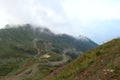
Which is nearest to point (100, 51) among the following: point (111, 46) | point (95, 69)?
point (111, 46)

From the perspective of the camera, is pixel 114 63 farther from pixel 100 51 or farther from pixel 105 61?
pixel 100 51

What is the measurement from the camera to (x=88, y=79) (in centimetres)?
3058

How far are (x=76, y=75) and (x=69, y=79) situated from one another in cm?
81

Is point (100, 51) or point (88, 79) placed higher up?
point (100, 51)

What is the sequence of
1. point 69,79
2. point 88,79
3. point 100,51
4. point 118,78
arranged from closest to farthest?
point 118,78
point 88,79
point 69,79
point 100,51

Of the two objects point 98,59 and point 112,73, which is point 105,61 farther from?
point 112,73

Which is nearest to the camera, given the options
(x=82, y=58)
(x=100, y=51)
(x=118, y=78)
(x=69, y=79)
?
(x=118, y=78)

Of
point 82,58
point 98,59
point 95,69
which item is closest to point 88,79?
point 95,69

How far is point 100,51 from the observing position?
1419 inches

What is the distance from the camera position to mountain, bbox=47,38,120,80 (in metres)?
29.9

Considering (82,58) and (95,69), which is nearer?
(95,69)

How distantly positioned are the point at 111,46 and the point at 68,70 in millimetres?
5517

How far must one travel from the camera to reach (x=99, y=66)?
32.2m

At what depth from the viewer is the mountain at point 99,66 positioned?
98.0 ft
